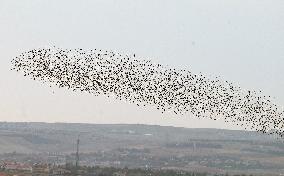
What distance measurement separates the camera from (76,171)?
93688mm

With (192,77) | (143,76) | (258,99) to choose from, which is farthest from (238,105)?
(143,76)

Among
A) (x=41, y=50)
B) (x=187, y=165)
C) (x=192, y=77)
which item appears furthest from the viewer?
(x=187, y=165)

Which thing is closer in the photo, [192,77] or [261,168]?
[192,77]

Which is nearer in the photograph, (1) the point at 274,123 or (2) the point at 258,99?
(2) the point at 258,99

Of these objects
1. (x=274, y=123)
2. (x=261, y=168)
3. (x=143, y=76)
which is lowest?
(x=261, y=168)

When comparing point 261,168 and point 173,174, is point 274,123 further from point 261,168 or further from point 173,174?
point 261,168

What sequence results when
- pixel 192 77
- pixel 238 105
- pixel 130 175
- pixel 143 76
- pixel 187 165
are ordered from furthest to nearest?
pixel 187 165
pixel 130 175
pixel 238 105
pixel 192 77
pixel 143 76

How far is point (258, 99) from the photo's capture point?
5300cm

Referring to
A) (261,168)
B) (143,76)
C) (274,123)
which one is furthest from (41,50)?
(261,168)

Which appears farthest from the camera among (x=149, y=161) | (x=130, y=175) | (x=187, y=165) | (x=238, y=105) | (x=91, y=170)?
(x=149, y=161)

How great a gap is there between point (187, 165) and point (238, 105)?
135 m

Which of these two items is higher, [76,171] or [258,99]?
[258,99]

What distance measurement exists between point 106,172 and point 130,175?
5339mm

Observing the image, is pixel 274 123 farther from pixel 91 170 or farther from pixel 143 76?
pixel 91 170
